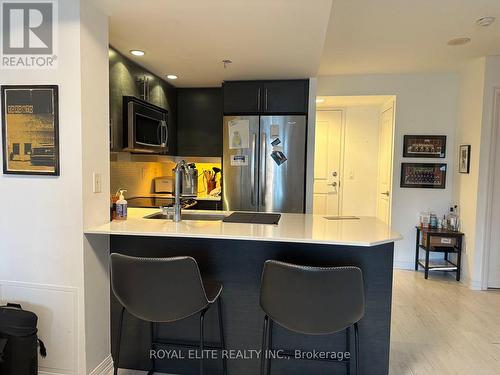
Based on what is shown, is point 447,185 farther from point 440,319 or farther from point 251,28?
point 251,28

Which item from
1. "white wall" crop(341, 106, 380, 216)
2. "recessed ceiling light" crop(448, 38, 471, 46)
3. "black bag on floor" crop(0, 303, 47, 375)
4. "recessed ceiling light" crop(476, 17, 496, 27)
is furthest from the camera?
"white wall" crop(341, 106, 380, 216)

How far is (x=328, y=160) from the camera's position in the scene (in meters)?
5.29

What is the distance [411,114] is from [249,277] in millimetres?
3347

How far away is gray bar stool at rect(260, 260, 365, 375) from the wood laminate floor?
41.8 inches

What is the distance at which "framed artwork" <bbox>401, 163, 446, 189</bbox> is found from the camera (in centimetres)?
428

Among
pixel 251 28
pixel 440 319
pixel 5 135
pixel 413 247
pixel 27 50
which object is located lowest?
pixel 440 319

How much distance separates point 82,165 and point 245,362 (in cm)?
147

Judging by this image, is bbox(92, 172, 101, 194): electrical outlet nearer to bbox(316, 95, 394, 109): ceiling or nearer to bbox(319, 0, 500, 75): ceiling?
bbox(319, 0, 500, 75): ceiling

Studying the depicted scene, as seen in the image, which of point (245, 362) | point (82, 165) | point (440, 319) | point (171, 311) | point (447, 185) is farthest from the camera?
point (447, 185)

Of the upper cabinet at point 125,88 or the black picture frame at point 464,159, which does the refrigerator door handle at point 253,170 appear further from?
the black picture frame at point 464,159

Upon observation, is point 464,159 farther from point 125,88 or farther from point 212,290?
point 125,88

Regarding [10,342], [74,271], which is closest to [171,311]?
[74,271]

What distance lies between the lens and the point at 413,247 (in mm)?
4426

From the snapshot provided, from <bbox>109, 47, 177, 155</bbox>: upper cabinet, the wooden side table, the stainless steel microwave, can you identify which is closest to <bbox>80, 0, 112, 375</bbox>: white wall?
<bbox>109, 47, 177, 155</bbox>: upper cabinet
